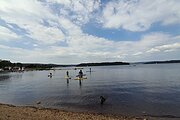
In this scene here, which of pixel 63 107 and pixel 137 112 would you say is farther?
pixel 63 107

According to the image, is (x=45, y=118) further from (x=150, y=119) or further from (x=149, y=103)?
(x=149, y=103)

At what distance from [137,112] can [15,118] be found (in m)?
11.9

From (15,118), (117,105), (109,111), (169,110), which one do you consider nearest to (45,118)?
(15,118)

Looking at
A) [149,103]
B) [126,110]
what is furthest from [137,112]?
[149,103]

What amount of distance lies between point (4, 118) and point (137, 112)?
12.6m

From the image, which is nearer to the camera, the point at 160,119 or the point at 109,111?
the point at 160,119

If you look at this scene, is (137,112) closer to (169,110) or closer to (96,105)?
(169,110)

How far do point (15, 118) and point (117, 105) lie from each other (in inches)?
522

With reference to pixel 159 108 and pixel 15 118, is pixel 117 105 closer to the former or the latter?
pixel 159 108

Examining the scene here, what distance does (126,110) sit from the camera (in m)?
23.8

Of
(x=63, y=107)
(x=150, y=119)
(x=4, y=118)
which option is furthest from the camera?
(x=63, y=107)

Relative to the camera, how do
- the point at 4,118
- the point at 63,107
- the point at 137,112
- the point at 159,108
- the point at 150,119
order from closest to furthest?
the point at 4,118
the point at 150,119
the point at 137,112
the point at 159,108
the point at 63,107

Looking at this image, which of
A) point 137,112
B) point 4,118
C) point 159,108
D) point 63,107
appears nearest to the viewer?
point 4,118

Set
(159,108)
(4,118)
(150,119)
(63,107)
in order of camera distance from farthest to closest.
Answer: (63,107)
(159,108)
(150,119)
(4,118)
